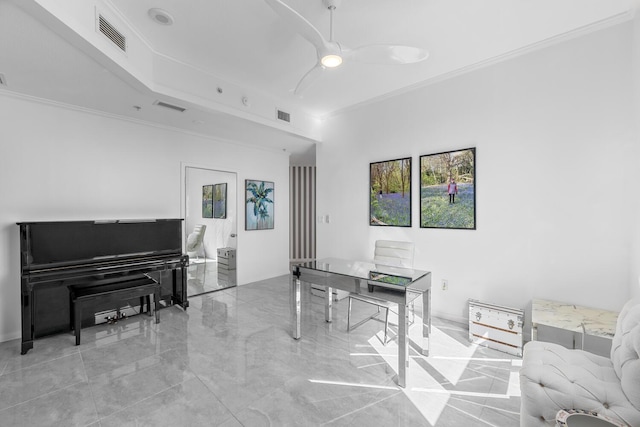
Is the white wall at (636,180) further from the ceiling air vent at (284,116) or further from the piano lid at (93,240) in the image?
the piano lid at (93,240)

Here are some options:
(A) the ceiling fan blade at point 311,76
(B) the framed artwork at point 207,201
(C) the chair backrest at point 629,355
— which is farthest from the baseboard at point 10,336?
(C) the chair backrest at point 629,355

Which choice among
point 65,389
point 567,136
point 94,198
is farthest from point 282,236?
point 567,136

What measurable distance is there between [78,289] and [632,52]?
222 inches

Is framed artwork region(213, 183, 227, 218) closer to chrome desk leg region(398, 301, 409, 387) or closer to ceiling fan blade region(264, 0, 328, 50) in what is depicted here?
ceiling fan blade region(264, 0, 328, 50)

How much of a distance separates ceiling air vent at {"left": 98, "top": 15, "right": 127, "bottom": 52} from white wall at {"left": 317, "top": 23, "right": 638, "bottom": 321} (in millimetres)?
3049

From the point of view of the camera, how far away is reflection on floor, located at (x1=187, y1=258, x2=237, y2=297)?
429 cm

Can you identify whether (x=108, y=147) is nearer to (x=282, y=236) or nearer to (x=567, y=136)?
(x=282, y=236)

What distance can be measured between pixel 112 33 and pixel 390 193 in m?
3.31

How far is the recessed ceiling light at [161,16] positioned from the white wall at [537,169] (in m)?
2.73

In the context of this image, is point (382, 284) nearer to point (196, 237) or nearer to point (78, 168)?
point (196, 237)

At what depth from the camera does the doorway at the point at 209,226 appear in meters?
→ 4.28

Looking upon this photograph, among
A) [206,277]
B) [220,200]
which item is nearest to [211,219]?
[220,200]

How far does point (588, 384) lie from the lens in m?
1.37

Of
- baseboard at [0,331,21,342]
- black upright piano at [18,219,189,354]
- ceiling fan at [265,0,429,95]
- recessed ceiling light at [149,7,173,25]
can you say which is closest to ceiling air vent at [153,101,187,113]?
recessed ceiling light at [149,7,173,25]
